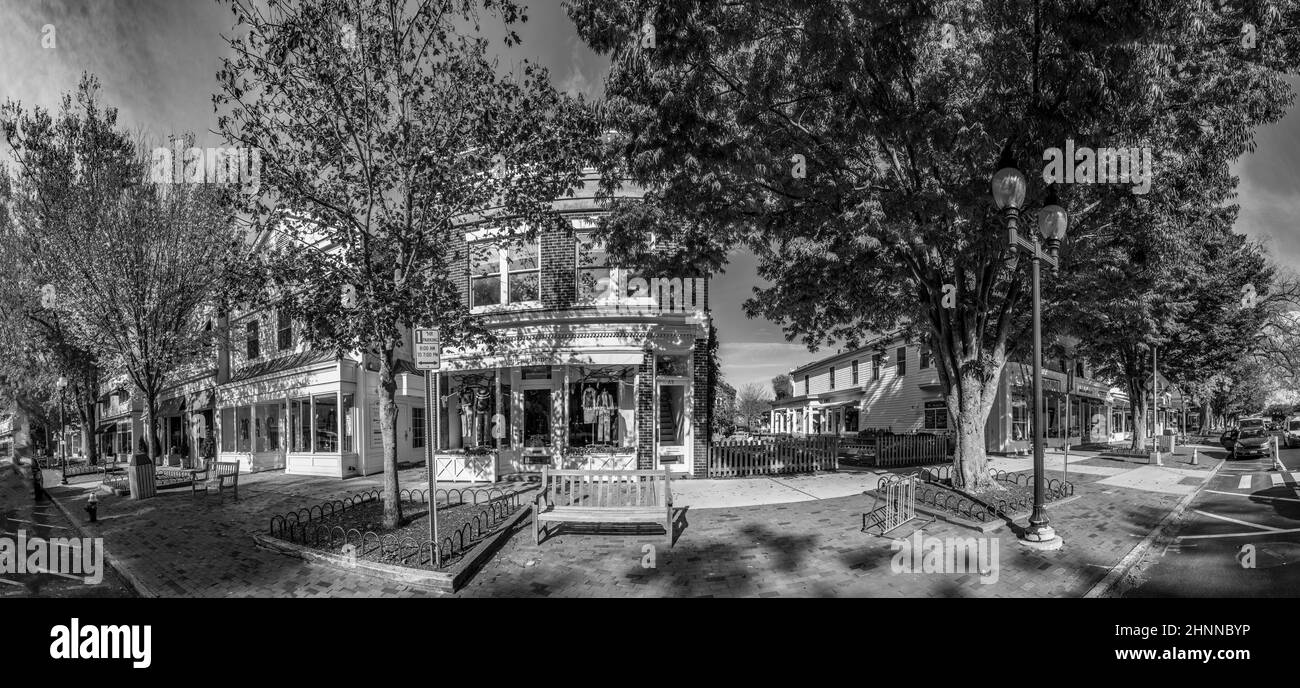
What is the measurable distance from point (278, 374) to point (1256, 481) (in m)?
30.4

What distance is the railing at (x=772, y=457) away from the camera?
14.1 m

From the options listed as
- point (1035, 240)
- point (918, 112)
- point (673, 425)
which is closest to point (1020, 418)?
point (673, 425)

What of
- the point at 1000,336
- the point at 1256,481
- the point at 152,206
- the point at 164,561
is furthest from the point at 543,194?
the point at 1256,481

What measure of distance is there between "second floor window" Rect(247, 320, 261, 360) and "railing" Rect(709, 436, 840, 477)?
61.0ft

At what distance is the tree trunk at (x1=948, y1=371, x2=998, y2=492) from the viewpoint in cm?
1052

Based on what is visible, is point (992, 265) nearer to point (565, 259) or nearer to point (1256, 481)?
point (565, 259)

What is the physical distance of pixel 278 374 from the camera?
60.6ft

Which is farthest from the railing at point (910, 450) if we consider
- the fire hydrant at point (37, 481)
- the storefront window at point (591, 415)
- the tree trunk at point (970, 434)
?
the fire hydrant at point (37, 481)

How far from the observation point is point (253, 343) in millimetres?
20734

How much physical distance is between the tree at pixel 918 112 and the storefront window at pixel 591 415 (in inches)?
198

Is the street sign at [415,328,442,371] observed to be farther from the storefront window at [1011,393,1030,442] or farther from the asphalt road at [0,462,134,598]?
the storefront window at [1011,393,1030,442]

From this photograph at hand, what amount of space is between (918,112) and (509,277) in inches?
405

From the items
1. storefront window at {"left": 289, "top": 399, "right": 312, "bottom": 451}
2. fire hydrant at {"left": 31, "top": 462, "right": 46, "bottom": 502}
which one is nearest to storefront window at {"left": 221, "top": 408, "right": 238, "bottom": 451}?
storefront window at {"left": 289, "top": 399, "right": 312, "bottom": 451}

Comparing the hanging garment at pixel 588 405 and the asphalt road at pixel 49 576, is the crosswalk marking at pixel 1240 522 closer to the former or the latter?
the hanging garment at pixel 588 405
